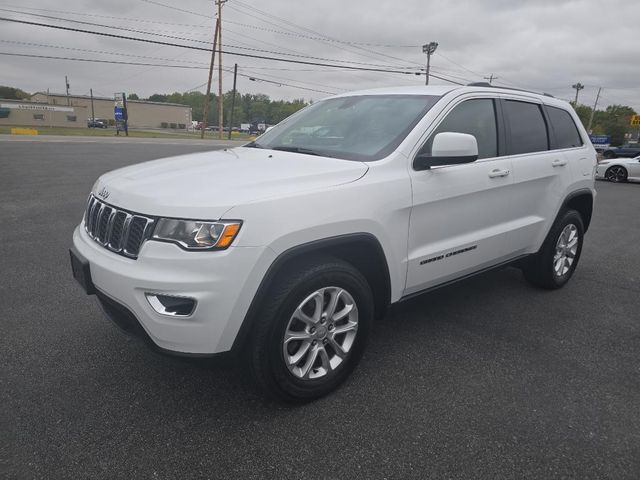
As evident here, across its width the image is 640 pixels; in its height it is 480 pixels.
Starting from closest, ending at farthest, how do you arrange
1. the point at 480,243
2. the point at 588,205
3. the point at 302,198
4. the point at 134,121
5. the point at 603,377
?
1. the point at 302,198
2. the point at 603,377
3. the point at 480,243
4. the point at 588,205
5. the point at 134,121

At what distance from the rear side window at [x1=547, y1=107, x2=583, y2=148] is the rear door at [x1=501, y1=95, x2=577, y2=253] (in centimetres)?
12

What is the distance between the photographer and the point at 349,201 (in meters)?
2.52

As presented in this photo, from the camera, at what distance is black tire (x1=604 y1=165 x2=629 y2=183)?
17.2 metres

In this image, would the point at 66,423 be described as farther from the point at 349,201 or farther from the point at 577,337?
the point at 577,337

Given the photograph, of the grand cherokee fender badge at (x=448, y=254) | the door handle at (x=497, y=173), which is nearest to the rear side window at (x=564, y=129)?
the door handle at (x=497, y=173)

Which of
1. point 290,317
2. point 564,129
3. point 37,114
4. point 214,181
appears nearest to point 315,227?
point 290,317

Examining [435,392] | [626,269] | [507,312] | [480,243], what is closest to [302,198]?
[435,392]

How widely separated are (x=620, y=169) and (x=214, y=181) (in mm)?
19135

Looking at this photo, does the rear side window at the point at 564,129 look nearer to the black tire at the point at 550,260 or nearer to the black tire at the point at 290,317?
the black tire at the point at 550,260

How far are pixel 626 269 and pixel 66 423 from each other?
5900 mm

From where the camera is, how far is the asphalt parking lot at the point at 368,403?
2213 millimetres

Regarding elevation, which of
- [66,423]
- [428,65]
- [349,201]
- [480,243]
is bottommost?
[66,423]

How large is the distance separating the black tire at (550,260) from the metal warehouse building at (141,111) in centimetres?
9360

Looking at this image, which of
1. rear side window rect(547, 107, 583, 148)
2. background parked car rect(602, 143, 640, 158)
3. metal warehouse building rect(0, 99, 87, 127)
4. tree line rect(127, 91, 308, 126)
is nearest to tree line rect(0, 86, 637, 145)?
tree line rect(127, 91, 308, 126)
